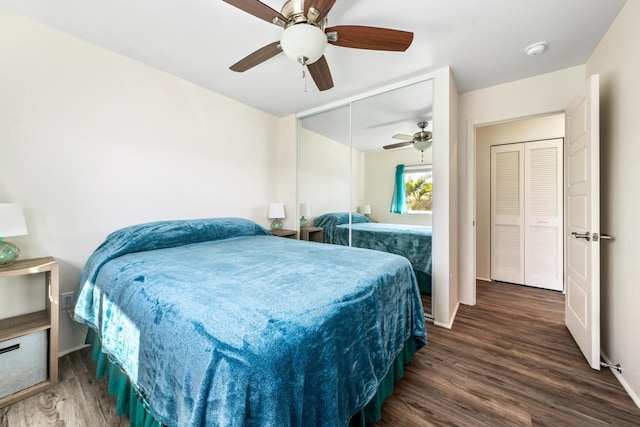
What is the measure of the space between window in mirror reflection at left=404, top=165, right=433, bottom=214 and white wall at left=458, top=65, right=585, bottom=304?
53cm

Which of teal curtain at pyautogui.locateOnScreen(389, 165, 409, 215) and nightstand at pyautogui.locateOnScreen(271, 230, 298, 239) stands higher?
teal curtain at pyautogui.locateOnScreen(389, 165, 409, 215)

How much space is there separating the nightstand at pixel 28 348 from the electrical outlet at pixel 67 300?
9.1 inches

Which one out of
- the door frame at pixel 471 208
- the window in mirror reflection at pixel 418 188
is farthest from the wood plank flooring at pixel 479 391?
the window in mirror reflection at pixel 418 188

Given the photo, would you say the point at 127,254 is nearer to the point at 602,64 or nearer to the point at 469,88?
the point at 469,88

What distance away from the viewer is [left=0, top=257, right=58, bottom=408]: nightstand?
4.93 feet

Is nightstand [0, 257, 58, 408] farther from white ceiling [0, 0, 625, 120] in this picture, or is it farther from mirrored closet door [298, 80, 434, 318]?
mirrored closet door [298, 80, 434, 318]

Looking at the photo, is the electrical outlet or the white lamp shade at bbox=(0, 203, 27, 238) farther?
the electrical outlet

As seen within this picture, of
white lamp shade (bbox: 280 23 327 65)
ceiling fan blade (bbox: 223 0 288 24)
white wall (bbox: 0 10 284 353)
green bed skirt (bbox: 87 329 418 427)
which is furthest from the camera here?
white wall (bbox: 0 10 284 353)

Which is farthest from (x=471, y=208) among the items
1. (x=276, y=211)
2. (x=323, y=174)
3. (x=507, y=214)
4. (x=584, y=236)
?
(x=276, y=211)

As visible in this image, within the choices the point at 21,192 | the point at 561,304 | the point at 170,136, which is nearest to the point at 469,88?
the point at 561,304

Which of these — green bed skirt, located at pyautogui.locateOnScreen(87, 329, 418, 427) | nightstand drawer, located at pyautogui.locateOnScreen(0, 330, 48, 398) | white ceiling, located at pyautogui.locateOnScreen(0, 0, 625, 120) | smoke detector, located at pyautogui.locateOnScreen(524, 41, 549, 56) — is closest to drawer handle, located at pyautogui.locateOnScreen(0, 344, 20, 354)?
nightstand drawer, located at pyautogui.locateOnScreen(0, 330, 48, 398)

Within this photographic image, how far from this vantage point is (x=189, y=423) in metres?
0.78

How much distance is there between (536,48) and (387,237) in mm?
2091

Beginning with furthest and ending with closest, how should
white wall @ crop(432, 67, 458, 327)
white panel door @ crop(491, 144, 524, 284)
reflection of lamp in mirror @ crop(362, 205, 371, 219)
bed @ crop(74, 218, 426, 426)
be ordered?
white panel door @ crop(491, 144, 524, 284)
reflection of lamp in mirror @ crop(362, 205, 371, 219)
white wall @ crop(432, 67, 458, 327)
bed @ crop(74, 218, 426, 426)
